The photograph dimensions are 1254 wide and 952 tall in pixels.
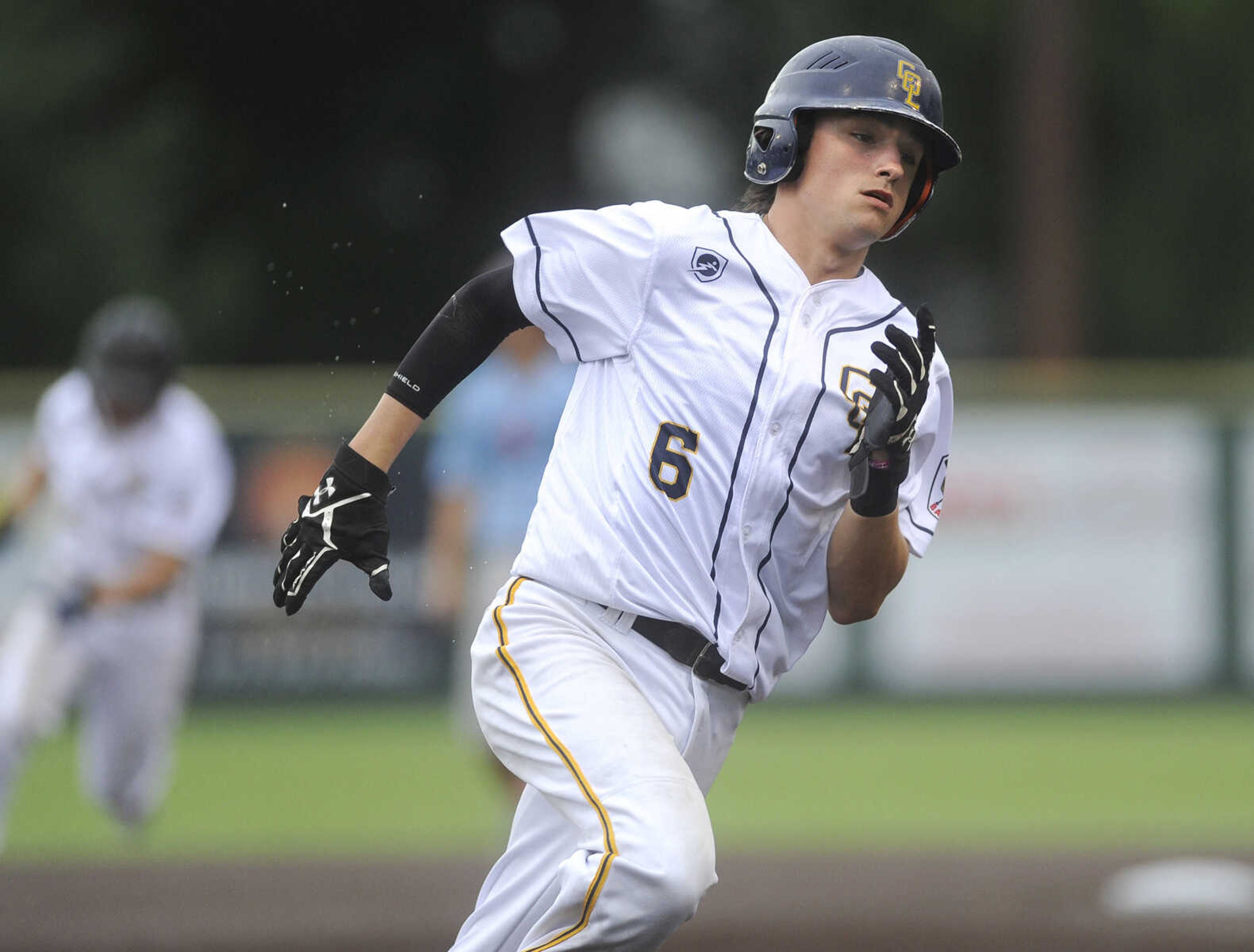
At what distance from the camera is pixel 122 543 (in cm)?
842

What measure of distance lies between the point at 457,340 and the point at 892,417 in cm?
88

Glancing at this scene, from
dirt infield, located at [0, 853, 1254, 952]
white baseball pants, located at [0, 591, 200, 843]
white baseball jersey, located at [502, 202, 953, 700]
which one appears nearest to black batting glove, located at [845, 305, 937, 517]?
white baseball jersey, located at [502, 202, 953, 700]

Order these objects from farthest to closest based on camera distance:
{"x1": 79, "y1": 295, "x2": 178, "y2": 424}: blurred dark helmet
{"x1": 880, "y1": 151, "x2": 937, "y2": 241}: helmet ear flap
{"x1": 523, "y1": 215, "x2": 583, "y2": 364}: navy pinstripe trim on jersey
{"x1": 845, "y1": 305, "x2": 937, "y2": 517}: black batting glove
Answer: {"x1": 79, "y1": 295, "x2": 178, "y2": 424}: blurred dark helmet < {"x1": 880, "y1": 151, "x2": 937, "y2": 241}: helmet ear flap < {"x1": 523, "y1": 215, "x2": 583, "y2": 364}: navy pinstripe trim on jersey < {"x1": 845, "y1": 305, "x2": 937, "y2": 517}: black batting glove

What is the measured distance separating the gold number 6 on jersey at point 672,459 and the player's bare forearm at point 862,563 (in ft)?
1.10

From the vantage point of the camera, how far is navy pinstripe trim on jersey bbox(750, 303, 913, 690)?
3.55 m

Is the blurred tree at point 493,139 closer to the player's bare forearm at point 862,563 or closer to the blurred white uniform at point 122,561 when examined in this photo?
the blurred white uniform at point 122,561

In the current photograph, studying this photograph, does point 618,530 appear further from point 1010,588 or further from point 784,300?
point 1010,588

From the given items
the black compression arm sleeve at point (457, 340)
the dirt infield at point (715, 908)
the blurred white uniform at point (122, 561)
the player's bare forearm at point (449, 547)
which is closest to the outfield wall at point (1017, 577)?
the blurred white uniform at point (122, 561)

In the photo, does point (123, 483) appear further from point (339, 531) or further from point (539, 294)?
point (539, 294)

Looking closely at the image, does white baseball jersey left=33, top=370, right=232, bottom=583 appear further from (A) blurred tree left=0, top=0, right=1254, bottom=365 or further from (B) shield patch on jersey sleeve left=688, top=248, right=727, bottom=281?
(A) blurred tree left=0, top=0, right=1254, bottom=365

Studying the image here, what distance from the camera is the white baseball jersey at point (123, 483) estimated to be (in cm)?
829

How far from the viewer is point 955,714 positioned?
11.8 meters

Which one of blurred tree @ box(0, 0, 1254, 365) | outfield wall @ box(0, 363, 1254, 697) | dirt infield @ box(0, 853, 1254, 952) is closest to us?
dirt infield @ box(0, 853, 1254, 952)

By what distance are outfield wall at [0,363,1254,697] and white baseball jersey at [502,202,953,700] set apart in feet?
26.6
